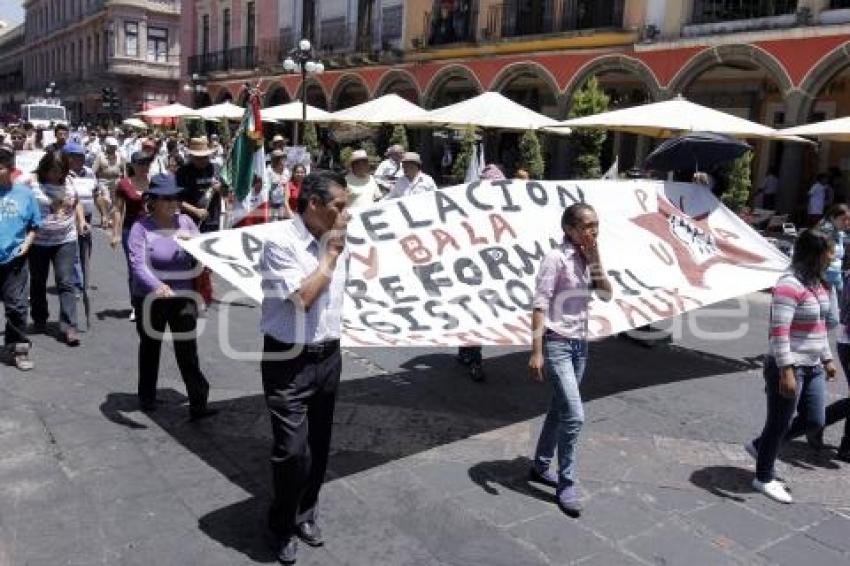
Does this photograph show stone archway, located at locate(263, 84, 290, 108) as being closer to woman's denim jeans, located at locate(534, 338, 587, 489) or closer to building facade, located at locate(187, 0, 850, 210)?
building facade, located at locate(187, 0, 850, 210)

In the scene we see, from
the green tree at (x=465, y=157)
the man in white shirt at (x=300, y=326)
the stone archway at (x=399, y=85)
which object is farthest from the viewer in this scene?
the stone archway at (x=399, y=85)

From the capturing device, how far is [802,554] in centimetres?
378

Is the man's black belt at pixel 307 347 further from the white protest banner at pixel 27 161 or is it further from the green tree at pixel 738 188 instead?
the green tree at pixel 738 188

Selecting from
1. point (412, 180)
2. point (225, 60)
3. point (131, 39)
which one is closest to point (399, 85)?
point (225, 60)

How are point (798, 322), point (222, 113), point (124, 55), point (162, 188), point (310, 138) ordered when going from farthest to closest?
point (124, 55), point (310, 138), point (222, 113), point (162, 188), point (798, 322)

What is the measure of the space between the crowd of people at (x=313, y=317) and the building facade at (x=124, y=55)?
47929mm

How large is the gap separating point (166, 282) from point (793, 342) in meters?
3.62

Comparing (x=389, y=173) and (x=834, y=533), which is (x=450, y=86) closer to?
(x=389, y=173)

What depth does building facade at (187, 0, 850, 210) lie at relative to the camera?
1576 cm

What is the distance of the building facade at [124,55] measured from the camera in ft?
179

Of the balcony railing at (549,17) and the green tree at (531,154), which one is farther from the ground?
the balcony railing at (549,17)

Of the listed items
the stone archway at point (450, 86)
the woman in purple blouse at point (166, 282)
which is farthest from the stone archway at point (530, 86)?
the woman in purple blouse at point (166, 282)

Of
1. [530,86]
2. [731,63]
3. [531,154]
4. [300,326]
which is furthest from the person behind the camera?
[530,86]

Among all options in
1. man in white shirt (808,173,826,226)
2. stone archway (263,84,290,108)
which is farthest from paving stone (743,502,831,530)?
stone archway (263,84,290,108)
